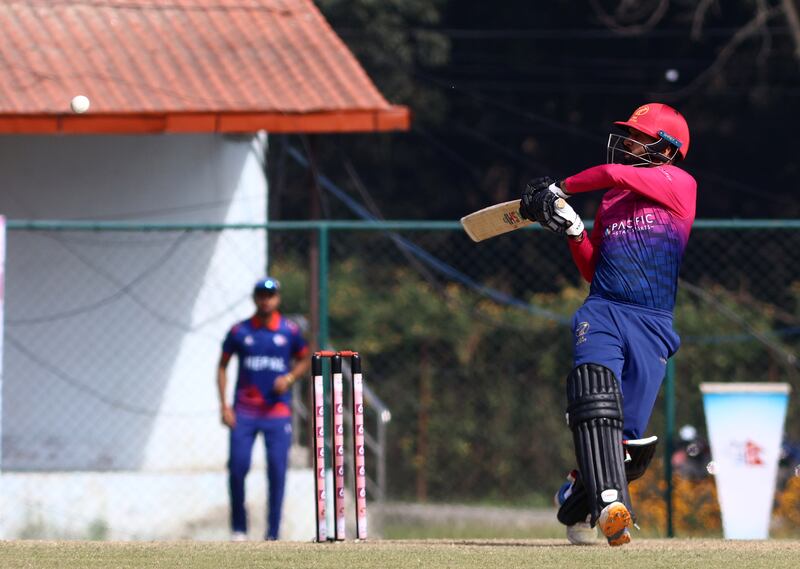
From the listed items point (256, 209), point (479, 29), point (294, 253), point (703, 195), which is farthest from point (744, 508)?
point (479, 29)

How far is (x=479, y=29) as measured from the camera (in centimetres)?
2578

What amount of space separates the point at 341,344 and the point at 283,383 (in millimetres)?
8751

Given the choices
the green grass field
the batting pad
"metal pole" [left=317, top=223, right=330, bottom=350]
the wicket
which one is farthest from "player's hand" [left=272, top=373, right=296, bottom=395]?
the batting pad

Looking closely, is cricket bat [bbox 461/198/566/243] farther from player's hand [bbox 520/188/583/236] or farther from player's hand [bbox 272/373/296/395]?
player's hand [bbox 272/373/296/395]

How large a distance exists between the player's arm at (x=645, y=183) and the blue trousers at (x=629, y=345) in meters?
0.48

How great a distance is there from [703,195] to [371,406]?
29.0ft

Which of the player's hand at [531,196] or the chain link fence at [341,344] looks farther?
the chain link fence at [341,344]

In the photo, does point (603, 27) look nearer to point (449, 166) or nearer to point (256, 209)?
point (449, 166)

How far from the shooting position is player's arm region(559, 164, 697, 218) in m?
6.99

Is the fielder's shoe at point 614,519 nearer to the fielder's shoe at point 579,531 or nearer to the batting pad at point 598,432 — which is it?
the batting pad at point 598,432

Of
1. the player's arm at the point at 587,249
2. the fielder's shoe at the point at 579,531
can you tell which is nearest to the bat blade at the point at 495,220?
the player's arm at the point at 587,249

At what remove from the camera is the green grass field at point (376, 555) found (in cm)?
652

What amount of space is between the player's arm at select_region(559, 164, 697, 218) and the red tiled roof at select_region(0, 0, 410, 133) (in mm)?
5206

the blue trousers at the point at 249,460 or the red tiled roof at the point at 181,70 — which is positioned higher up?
the red tiled roof at the point at 181,70
